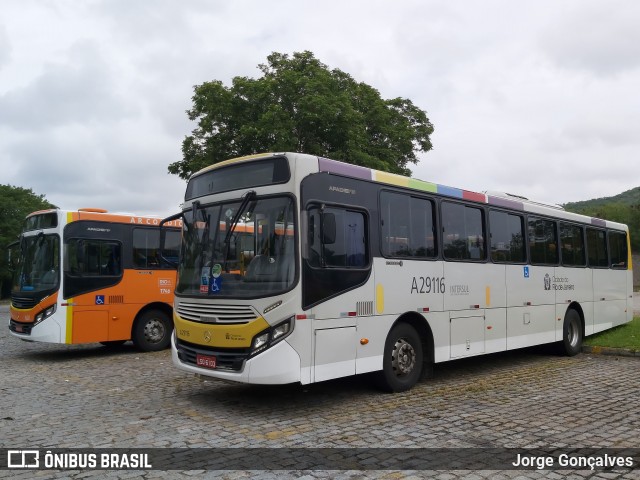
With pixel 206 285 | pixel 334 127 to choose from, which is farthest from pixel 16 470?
pixel 334 127

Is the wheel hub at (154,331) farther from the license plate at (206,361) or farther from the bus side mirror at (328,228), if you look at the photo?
the bus side mirror at (328,228)

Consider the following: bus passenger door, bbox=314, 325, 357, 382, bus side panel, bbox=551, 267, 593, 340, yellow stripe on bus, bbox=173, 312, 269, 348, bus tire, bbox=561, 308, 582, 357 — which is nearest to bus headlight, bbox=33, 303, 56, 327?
yellow stripe on bus, bbox=173, 312, 269, 348

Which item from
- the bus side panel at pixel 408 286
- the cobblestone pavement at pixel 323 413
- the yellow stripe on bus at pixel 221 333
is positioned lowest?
the cobblestone pavement at pixel 323 413

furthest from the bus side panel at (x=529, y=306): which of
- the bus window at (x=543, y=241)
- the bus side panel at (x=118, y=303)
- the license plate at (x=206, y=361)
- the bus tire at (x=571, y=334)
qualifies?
the bus side panel at (x=118, y=303)

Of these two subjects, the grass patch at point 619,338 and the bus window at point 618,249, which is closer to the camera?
the grass patch at point 619,338

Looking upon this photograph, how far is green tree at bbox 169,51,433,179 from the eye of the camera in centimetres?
2036

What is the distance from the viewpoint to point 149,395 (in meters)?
7.98

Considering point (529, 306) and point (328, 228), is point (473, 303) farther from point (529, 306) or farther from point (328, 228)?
point (328, 228)

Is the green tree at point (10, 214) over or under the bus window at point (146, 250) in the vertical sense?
over

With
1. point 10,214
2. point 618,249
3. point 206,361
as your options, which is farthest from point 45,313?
point 10,214

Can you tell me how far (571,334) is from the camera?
12414 millimetres

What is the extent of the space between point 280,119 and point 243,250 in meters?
14.0

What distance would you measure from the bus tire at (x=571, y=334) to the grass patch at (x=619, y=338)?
585mm

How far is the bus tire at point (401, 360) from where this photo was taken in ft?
25.9
